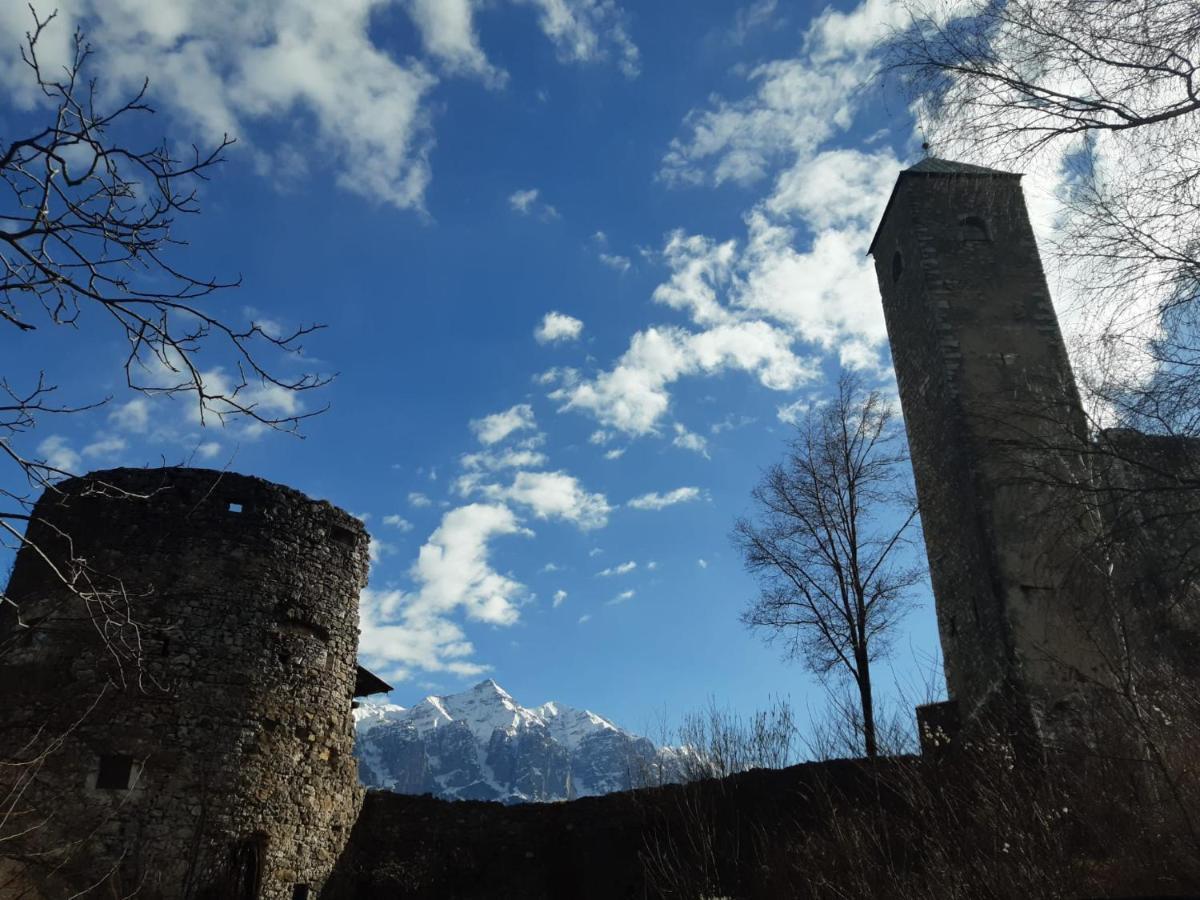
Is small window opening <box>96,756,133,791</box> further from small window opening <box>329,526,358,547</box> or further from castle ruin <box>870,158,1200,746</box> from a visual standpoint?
castle ruin <box>870,158,1200,746</box>

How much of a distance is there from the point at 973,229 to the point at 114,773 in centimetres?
1746

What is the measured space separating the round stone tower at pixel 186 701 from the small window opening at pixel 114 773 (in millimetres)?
20

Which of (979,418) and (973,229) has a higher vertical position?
(973,229)

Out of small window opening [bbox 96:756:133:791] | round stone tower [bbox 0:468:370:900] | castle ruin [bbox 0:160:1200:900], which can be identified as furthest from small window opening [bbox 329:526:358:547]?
small window opening [bbox 96:756:133:791]

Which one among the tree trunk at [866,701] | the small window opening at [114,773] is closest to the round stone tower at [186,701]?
the small window opening at [114,773]

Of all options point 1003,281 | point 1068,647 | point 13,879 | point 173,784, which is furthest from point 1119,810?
point 1003,281

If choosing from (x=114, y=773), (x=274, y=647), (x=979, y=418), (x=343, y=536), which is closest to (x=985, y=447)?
(x=979, y=418)

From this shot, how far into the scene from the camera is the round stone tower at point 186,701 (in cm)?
1177

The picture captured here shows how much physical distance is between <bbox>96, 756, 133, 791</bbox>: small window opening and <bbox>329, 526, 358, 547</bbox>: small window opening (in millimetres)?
4314

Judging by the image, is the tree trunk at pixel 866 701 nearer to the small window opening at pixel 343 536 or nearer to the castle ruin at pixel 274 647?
the castle ruin at pixel 274 647

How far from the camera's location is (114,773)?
12.1 metres

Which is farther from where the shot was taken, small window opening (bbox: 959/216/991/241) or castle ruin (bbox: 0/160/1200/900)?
small window opening (bbox: 959/216/991/241)

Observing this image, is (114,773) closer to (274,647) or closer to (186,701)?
(186,701)

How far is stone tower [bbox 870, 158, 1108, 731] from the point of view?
15422 mm
